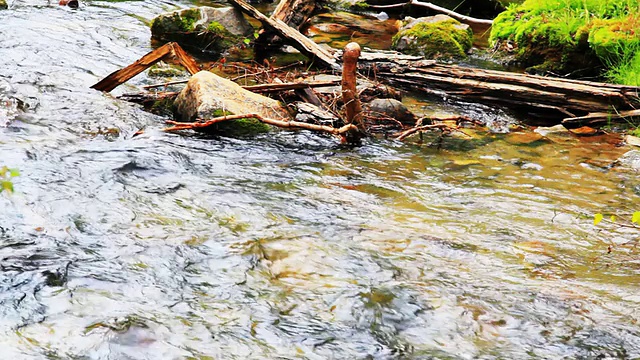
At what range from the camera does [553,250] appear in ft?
14.4

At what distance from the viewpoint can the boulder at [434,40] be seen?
10.2 metres

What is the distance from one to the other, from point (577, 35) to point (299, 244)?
19.4 ft

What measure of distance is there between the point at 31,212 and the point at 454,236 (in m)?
2.91

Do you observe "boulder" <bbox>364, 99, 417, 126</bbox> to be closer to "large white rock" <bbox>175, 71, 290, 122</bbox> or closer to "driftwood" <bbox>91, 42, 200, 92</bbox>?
"large white rock" <bbox>175, 71, 290, 122</bbox>

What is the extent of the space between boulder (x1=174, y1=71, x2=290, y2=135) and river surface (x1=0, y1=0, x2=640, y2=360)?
242mm

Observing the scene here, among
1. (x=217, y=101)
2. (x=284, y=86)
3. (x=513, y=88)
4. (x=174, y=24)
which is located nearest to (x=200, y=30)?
(x=174, y=24)

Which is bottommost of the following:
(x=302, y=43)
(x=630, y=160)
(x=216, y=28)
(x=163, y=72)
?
(x=163, y=72)

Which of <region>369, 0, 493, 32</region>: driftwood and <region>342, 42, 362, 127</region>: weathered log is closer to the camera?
<region>342, 42, 362, 127</region>: weathered log

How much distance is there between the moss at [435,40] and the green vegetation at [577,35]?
1.94ft

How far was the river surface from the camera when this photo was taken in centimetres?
324

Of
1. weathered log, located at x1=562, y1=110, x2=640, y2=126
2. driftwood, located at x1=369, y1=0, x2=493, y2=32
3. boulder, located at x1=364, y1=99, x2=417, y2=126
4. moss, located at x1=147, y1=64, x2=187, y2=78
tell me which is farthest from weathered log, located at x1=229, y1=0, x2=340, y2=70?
driftwood, located at x1=369, y1=0, x2=493, y2=32

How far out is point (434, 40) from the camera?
408 inches

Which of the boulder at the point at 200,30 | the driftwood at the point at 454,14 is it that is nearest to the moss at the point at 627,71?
the driftwood at the point at 454,14

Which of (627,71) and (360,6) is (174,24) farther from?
(627,71)
